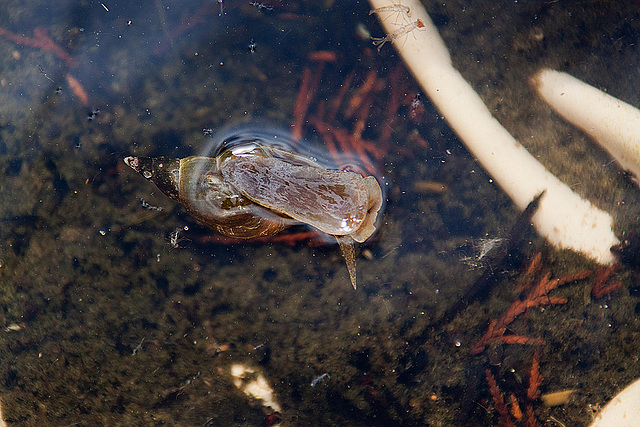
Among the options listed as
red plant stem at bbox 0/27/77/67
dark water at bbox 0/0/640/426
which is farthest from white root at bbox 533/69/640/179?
red plant stem at bbox 0/27/77/67

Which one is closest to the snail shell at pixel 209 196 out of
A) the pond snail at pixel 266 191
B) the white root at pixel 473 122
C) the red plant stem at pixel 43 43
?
the pond snail at pixel 266 191

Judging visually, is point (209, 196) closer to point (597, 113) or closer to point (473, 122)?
point (473, 122)

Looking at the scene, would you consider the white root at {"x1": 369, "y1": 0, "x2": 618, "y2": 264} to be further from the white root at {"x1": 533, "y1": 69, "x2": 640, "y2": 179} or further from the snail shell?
the snail shell

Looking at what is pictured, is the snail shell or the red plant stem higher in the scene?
the red plant stem

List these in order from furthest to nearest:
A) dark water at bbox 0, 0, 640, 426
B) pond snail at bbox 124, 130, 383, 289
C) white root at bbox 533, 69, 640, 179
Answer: white root at bbox 533, 69, 640, 179 → dark water at bbox 0, 0, 640, 426 → pond snail at bbox 124, 130, 383, 289

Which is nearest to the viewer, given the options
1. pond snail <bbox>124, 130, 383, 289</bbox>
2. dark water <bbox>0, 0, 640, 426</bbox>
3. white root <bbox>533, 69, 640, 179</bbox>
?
pond snail <bbox>124, 130, 383, 289</bbox>

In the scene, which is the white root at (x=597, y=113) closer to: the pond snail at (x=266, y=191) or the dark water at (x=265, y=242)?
the dark water at (x=265, y=242)

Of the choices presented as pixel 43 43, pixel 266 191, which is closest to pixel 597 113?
pixel 266 191
